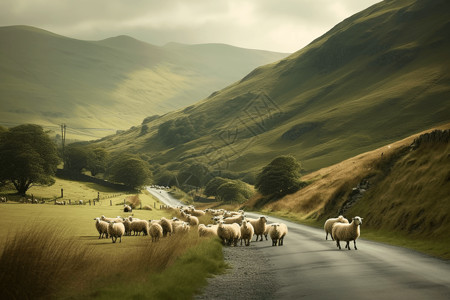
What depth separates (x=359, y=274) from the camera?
62.8 feet

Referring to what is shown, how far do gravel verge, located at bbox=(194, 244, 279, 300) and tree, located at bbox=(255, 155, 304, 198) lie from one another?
3293 inches

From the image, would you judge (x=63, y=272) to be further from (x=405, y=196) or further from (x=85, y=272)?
(x=405, y=196)

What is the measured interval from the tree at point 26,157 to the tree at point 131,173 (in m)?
55.5

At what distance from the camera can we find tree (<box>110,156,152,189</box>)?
166812 mm

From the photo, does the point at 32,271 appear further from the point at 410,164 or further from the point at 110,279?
the point at 410,164

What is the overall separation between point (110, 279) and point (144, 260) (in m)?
3.17

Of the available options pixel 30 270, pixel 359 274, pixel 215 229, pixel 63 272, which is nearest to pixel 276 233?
pixel 215 229

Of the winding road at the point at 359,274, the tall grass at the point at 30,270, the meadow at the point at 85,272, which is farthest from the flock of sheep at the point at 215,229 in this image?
the tall grass at the point at 30,270

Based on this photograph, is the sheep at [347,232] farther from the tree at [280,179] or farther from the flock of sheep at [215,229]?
the tree at [280,179]

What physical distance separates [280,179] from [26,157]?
5602 cm

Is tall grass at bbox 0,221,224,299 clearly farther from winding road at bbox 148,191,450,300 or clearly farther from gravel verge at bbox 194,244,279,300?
winding road at bbox 148,191,450,300

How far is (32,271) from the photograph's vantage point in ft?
41.7

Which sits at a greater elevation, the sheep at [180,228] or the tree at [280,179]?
the tree at [280,179]

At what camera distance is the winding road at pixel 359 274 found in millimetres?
15221
